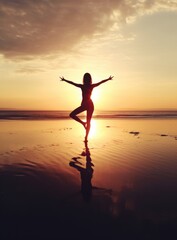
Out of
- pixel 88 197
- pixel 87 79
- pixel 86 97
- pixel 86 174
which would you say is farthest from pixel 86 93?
pixel 88 197

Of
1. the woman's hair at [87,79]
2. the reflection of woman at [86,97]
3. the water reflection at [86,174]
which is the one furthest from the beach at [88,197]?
the woman's hair at [87,79]

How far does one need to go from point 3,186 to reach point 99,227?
94.1 inches

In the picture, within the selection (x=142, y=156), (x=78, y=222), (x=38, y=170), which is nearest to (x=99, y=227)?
(x=78, y=222)

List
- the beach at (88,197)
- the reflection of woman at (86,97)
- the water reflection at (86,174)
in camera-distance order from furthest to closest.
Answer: the reflection of woman at (86,97) < the water reflection at (86,174) < the beach at (88,197)

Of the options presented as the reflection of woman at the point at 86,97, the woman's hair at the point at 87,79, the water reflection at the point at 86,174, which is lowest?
the water reflection at the point at 86,174

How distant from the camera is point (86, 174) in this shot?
6367 millimetres

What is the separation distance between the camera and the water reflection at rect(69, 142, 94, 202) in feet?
16.2

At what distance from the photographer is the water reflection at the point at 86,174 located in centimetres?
493

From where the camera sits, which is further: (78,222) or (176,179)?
(176,179)

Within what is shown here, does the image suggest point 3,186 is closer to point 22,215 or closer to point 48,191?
point 48,191

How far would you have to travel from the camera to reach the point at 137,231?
346cm

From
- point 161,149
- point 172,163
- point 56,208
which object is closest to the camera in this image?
point 56,208

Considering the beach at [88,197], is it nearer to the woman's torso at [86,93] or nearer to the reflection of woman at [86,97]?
the reflection of woman at [86,97]

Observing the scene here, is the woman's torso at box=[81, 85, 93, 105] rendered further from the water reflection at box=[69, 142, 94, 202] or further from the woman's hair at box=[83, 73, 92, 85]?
the water reflection at box=[69, 142, 94, 202]
